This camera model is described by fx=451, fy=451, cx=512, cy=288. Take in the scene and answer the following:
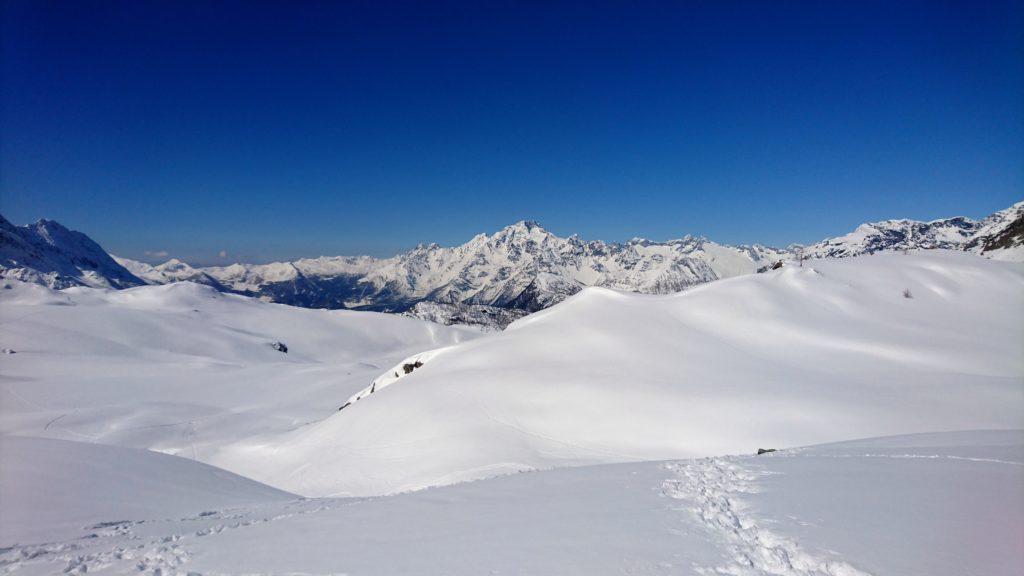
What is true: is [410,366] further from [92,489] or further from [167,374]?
[167,374]

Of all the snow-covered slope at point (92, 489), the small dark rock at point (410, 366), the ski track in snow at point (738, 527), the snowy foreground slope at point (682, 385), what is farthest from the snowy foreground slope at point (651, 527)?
the small dark rock at point (410, 366)

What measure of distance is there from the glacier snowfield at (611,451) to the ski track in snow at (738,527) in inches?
2.3

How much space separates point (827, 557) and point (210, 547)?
9817mm

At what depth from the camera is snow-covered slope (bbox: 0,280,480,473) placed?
122 feet

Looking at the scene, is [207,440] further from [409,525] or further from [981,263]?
[981,263]

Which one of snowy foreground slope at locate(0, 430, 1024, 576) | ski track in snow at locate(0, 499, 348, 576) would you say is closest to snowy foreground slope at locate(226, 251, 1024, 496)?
snowy foreground slope at locate(0, 430, 1024, 576)

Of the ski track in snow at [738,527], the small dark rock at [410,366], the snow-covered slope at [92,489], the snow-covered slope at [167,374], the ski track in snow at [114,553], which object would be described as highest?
the ski track in snow at [738,527]

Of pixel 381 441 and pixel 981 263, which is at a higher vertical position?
pixel 981 263

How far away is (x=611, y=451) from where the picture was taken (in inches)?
728

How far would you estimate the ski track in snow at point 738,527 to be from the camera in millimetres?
5887

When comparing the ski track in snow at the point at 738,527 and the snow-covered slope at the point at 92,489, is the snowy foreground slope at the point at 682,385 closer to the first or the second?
the snow-covered slope at the point at 92,489

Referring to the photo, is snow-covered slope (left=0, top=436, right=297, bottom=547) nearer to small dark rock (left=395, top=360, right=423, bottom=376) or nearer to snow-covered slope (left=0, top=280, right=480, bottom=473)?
snow-covered slope (left=0, top=280, right=480, bottom=473)

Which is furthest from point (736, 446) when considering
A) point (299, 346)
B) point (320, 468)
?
point (299, 346)

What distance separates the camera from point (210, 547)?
803 cm
